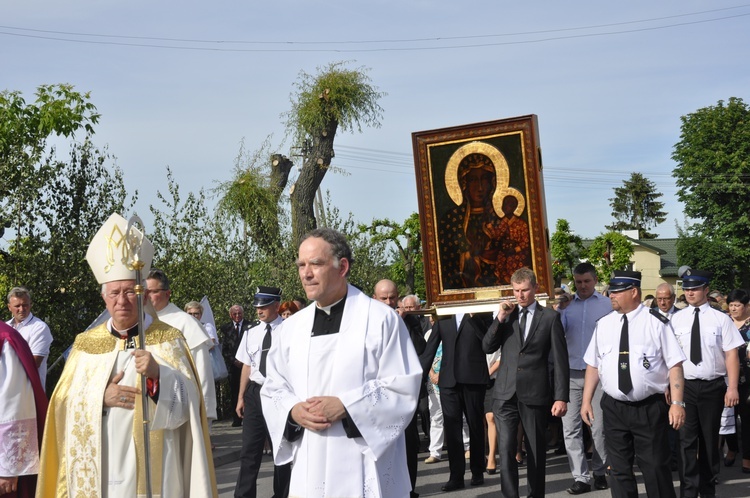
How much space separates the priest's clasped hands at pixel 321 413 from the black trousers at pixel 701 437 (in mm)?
5478

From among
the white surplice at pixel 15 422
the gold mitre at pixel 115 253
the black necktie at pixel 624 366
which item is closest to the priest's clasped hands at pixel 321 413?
the gold mitre at pixel 115 253

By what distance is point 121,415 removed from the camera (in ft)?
19.9

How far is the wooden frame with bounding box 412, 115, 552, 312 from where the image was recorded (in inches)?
400

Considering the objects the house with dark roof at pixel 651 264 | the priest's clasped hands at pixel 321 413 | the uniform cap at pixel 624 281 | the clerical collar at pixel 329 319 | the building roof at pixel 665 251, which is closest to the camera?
the priest's clasped hands at pixel 321 413

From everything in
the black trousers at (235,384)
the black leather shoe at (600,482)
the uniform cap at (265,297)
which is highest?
the uniform cap at (265,297)

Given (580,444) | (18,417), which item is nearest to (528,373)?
(580,444)

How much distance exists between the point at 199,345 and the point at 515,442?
3.08 metres

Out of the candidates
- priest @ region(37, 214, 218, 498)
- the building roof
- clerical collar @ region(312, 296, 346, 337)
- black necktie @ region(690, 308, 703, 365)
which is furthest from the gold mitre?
the building roof

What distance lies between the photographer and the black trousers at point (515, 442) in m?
9.23

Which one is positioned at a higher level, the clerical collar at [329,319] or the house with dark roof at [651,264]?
the house with dark roof at [651,264]

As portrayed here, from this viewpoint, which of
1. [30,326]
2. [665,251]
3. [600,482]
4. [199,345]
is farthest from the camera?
[665,251]

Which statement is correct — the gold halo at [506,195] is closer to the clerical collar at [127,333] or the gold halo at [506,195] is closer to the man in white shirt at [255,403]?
the man in white shirt at [255,403]

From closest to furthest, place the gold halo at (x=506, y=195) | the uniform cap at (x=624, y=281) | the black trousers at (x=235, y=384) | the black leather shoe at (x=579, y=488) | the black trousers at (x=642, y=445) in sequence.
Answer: the black trousers at (x=642, y=445) → the uniform cap at (x=624, y=281) → the gold halo at (x=506, y=195) → the black leather shoe at (x=579, y=488) → the black trousers at (x=235, y=384)

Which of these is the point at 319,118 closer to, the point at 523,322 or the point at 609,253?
the point at 523,322
